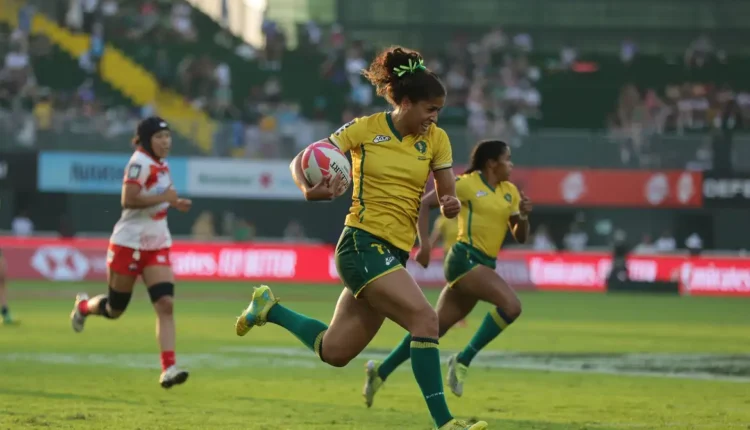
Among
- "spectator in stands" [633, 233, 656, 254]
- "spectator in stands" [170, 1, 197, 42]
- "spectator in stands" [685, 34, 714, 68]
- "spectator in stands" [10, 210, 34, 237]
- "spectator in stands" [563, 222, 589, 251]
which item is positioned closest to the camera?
"spectator in stands" [10, 210, 34, 237]

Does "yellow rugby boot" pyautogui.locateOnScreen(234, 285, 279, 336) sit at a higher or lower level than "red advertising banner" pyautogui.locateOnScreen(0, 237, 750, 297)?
higher

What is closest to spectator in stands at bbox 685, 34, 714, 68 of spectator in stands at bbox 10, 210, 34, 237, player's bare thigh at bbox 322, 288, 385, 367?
spectator in stands at bbox 10, 210, 34, 237

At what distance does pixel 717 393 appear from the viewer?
39.5ft

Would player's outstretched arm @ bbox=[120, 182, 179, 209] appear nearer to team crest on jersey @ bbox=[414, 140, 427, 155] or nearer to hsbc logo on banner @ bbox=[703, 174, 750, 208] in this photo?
team crest on jersey @ bbox=[414, 140, 427, 155]

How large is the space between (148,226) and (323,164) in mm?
4386

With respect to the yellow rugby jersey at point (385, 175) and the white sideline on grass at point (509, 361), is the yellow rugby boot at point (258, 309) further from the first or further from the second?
the white sideline on grass at point (509, 361)

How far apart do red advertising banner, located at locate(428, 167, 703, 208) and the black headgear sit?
913 inches

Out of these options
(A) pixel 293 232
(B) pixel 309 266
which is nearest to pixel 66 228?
(A) pixel 293 232

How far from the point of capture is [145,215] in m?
12.1

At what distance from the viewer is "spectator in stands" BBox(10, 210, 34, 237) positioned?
35.0 meters

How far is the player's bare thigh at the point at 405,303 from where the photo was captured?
8.16m

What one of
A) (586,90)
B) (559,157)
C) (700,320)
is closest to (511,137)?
(559,157)

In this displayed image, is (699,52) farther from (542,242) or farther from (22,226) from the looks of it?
(22,226)

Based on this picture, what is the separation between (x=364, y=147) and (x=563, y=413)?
340cm
